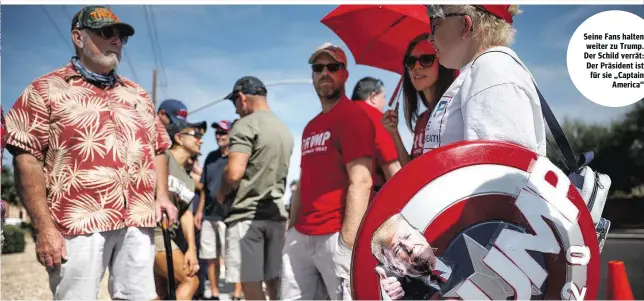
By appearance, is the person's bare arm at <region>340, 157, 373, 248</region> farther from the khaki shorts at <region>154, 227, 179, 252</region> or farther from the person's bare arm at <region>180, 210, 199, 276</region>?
the khaki shorts at <region>154, 227, 179, 252</region>

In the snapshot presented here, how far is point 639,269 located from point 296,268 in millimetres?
1775

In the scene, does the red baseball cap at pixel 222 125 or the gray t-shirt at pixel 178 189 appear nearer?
the gray t-shirt at pixel 178 189

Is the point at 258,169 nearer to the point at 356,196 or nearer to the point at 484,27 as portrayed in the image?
the point at 356,196

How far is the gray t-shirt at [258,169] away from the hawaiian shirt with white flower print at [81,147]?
1.20 m

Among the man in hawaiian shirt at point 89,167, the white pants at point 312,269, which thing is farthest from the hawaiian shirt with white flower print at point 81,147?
the white pants at point 312,269

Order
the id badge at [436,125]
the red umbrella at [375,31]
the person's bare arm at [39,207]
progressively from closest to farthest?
the id badge at [436,125] < the person's bare arm at [39,207] < the red umbrella at [375,31]

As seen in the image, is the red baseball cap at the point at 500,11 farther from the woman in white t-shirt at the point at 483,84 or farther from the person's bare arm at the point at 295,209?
the person's bare arm at the point at 295,209

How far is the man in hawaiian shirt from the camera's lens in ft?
8.35

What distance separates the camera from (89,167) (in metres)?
2.64

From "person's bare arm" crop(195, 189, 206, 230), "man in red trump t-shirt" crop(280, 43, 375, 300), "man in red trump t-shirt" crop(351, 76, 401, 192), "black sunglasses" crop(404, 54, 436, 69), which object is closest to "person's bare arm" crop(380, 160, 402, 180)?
"man in red trump t-shirt" crop(351, 76, 401, 192)

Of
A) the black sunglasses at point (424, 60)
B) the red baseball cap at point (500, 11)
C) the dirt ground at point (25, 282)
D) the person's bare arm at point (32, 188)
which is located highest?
the black sunglasses at point (424, 60)

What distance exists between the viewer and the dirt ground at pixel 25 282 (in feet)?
18.8

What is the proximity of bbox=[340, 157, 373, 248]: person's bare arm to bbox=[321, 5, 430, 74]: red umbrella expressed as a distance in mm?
840

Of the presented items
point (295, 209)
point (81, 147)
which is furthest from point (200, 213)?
point (81, 147)
